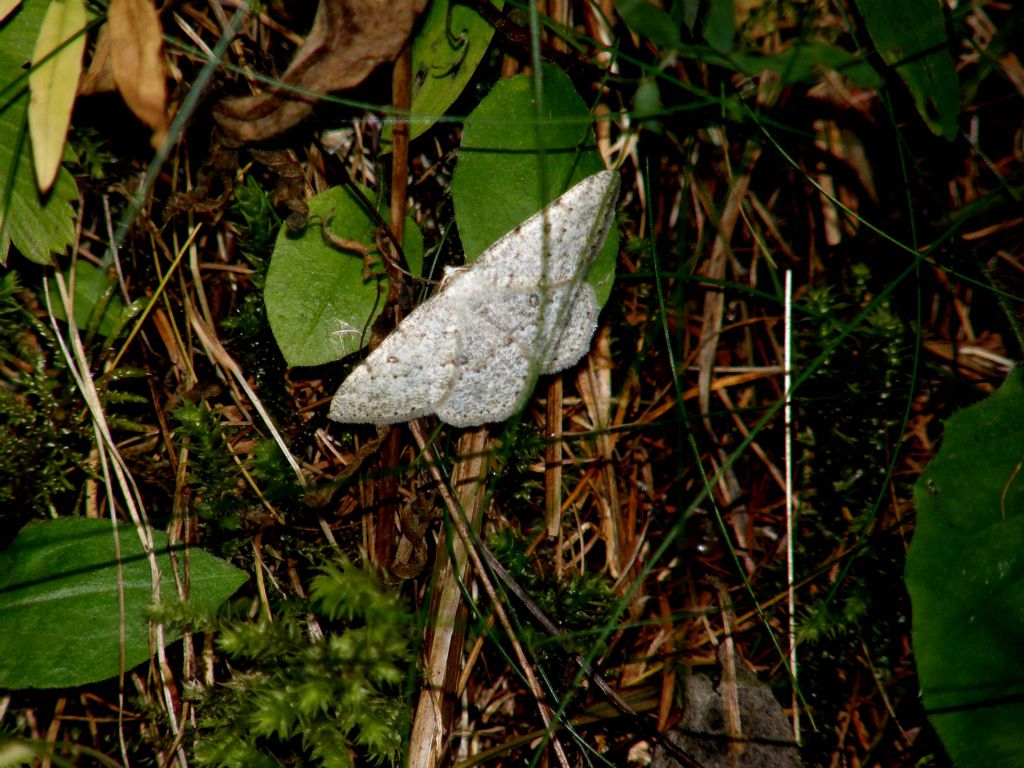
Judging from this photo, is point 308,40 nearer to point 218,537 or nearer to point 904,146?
point 218,537

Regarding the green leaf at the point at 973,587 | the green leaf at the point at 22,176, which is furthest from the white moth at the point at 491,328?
the green leaf at the point at 973,587

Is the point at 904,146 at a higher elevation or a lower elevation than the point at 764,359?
higher

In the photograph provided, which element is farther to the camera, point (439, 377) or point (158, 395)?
point (158, 395)

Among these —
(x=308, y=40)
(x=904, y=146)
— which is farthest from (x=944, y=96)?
(x=308, y=40)

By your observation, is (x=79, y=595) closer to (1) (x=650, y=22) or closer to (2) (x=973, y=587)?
(1) (x=650, y=22)

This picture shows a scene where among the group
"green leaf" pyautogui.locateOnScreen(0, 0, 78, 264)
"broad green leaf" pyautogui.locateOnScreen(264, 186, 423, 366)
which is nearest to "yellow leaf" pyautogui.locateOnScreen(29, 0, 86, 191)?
"green leaf" pyautogui.locateOnScreen(0, 0, 78, 264)

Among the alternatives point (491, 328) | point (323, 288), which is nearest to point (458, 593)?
point (491, 328)
